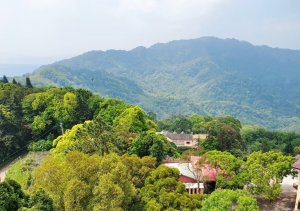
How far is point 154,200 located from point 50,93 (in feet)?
99.9

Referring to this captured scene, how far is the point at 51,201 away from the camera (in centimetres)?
1811

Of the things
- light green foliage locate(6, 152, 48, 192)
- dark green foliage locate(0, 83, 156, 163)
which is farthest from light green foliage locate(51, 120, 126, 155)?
dark green foliage locate(0, 83, 156, 163)

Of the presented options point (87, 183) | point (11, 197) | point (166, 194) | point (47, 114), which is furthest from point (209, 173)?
point (47, 114)

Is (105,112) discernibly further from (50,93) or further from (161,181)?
(161,181)

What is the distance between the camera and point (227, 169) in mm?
25531

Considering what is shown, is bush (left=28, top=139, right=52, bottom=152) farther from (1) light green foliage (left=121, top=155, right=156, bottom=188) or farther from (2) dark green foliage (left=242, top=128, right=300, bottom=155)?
(2) dark green foliage (left=242, top=128, right=300, bottom=155)

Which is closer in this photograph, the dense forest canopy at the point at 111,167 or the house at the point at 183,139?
the dense forest canopy at the point at 111,167

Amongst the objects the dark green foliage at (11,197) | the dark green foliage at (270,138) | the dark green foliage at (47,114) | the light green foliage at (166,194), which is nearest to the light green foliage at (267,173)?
the light green foliage at (166,194)

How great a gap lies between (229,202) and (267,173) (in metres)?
6.47

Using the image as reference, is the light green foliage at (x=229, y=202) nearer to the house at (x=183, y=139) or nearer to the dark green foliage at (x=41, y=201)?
the dark green foliage at (x=41, y=201)

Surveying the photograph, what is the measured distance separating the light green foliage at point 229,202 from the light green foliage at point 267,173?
468 cm

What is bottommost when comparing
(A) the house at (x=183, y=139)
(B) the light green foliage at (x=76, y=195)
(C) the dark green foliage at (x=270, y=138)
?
(C) the dark green foliage at (x=270, y=138)

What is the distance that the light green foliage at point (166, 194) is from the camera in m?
20.5

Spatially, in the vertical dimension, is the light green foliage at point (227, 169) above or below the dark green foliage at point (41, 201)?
below
